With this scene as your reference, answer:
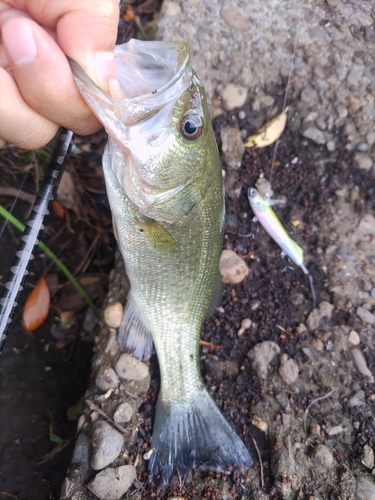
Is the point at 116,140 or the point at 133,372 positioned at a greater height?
the point at 116,140

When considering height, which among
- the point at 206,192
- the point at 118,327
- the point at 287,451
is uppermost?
the point at 206,192

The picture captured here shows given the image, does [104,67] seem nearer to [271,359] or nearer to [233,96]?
[233,96]

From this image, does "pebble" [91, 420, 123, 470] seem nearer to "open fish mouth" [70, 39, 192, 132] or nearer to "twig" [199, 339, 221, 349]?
"twig" [199, 339, 221, 349]

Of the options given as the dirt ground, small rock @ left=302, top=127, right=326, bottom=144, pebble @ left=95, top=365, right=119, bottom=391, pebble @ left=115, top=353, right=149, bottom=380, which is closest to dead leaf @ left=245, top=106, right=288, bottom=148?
the dirt ground

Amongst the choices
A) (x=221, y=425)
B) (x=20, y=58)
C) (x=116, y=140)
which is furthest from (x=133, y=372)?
(x=20, y=58)

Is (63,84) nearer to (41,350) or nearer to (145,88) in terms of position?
(145,88)

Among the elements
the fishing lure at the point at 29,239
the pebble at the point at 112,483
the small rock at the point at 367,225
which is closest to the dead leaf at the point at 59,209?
the fishing lure at the point at 29,239

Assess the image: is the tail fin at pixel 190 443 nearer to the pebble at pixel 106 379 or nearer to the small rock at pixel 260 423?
the small rock at pixel 260 423
